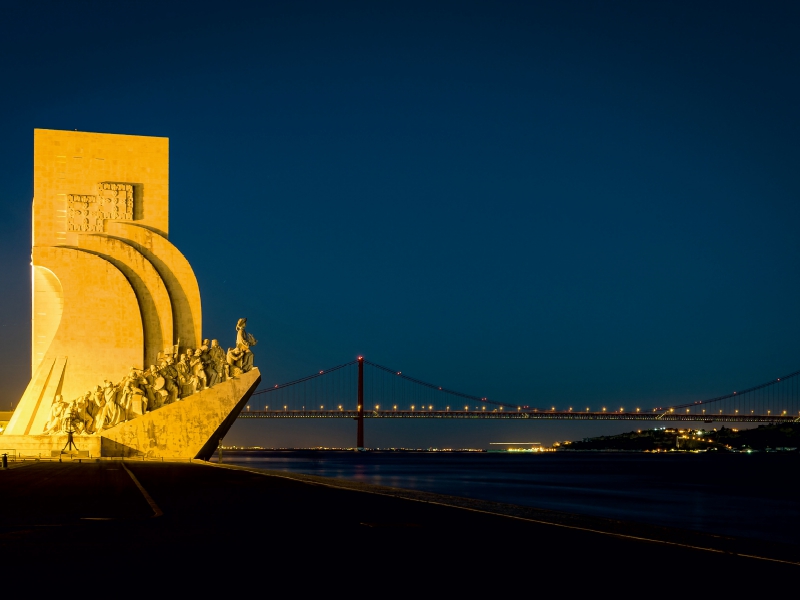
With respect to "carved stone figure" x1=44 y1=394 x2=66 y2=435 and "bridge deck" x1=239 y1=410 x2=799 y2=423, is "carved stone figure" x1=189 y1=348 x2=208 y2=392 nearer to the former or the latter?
"carved stone figure" x1=44 y1=394 x2=66 y2=435

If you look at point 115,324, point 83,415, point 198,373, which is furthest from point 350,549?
point 115,324

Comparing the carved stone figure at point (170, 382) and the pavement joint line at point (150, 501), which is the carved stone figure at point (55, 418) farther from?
the pavement joint line at point (150, 501)

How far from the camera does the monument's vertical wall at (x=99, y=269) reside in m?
22.6

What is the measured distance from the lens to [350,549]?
554cm

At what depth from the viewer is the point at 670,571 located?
492cm

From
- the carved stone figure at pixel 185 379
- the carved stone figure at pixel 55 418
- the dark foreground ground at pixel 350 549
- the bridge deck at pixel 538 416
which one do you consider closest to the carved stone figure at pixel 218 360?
the carved stone figure at pixel 185 379

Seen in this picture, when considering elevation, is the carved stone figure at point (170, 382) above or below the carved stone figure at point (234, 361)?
below

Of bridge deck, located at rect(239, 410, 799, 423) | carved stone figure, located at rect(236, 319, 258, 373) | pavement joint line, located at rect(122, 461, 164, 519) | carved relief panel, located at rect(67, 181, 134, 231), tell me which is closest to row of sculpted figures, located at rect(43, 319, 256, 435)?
carved stone figure, located at rect(236, 319, 258, 373)

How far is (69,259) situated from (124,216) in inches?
62.2

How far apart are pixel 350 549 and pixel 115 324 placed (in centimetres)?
1845

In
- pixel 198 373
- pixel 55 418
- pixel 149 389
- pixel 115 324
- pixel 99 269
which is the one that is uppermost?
pixel 99 269

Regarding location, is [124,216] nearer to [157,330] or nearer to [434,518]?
[157,330]

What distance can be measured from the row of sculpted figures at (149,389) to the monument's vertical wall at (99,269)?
0.90 metres

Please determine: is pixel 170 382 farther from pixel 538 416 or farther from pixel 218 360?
pixel 538 416
